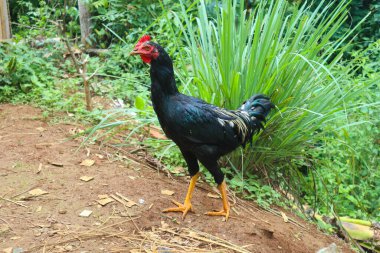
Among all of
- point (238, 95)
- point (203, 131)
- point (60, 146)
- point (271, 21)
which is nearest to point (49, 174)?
point (60, 146)

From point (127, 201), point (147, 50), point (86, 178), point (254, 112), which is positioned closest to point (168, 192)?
point (127, 201)

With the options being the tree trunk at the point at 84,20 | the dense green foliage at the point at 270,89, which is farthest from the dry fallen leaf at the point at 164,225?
the tree trunk at the point at 84,20

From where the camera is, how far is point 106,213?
2.81 m

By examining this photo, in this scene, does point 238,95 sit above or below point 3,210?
above

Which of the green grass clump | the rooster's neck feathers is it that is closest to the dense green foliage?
the green grass clump

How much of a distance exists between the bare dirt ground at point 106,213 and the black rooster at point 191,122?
19 centimetres

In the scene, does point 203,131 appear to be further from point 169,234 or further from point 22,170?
point 22,170

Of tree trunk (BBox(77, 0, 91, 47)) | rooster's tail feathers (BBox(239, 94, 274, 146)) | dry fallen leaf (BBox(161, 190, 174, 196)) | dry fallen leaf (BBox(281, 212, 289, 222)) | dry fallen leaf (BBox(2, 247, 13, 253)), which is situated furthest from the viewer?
tree trunk (BBox(77, 0, 91, 47))

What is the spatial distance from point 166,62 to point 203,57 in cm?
107

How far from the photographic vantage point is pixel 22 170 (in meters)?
3.19

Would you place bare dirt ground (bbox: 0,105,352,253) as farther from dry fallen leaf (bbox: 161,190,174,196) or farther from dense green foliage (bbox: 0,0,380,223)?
dense green foliage (bbox: 0,0,380,223)

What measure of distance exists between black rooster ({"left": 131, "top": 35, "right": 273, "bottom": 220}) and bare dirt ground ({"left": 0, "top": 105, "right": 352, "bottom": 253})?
0.19 meters

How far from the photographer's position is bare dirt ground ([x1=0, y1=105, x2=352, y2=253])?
8.31 feet

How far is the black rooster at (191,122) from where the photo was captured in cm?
275
